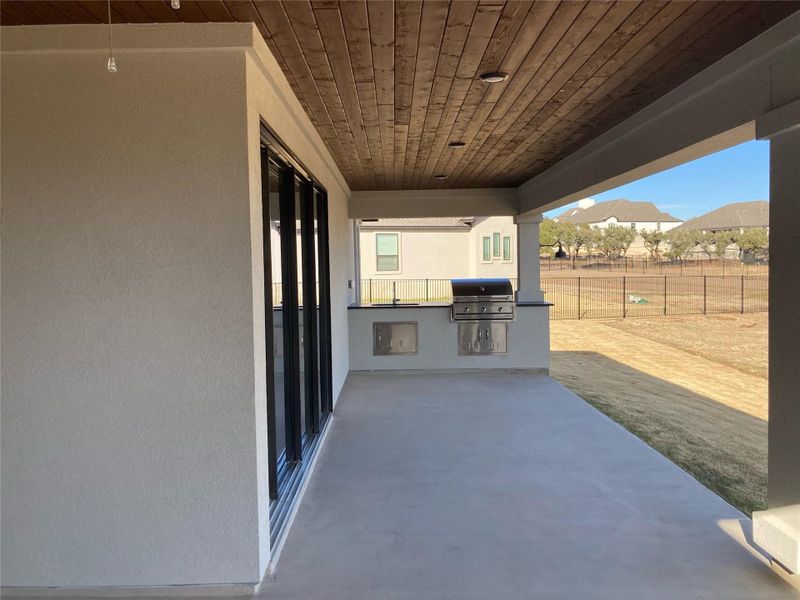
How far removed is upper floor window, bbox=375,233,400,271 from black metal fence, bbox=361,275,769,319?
0.46 meters

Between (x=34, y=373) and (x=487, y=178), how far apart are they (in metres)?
5.61

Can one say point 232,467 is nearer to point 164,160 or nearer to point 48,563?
point 48,563

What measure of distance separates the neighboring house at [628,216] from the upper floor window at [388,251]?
36685 mm

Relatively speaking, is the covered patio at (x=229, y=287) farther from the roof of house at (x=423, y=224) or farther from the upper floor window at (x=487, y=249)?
the upper floor window at (x=487, y=249)

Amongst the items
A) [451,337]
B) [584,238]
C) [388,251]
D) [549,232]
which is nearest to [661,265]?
[549,232]

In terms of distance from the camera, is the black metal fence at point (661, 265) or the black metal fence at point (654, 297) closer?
the black metal fence at point (654, 297)

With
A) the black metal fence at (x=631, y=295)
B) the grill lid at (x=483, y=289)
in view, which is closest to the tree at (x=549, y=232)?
the black metal fence at (x=631, y=295)

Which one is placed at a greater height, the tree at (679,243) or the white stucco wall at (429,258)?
the tree at (679,243)

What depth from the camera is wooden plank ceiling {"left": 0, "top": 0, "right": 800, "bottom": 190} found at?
2.29m

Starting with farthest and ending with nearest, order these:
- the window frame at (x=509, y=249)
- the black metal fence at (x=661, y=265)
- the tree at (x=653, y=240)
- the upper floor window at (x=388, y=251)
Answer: the tree at (x=653, y=240), the black metal fence at (x=661, y=265), the window frame at (x=509, y=249), the upper floor window at (x=388, y=251)

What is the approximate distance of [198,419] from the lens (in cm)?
249

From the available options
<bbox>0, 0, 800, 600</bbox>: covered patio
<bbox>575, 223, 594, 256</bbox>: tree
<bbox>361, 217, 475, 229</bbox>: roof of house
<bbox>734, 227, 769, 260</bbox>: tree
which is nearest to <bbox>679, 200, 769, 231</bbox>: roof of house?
<bbox>734, 227, 769, 260</bbox>: tree

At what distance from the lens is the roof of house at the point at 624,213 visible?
50125mm

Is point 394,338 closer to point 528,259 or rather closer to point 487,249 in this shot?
point 528,259
